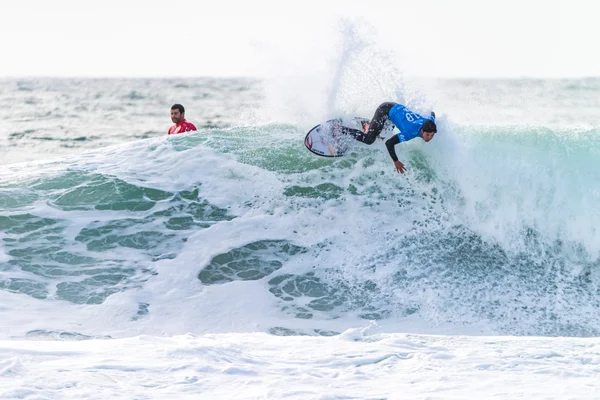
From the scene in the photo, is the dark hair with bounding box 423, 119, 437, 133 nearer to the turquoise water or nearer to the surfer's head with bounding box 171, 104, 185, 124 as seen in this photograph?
the turquoise water

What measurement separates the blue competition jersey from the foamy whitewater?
681 mm

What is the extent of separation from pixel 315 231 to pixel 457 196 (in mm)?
2020

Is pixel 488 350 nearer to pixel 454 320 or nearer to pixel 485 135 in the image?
pixel 454 320

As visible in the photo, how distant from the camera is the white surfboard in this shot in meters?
9.72

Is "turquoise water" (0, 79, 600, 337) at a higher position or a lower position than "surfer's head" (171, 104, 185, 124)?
lower

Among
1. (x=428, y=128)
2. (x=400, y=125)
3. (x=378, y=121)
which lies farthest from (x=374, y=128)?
(x=428, y=128)

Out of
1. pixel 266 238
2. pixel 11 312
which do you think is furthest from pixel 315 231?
pixel 11 312

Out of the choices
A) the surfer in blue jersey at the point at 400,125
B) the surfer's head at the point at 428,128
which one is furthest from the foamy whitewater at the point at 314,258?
the surfer's head at the point at 428,128

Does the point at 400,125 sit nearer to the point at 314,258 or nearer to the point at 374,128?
the point at 374,128

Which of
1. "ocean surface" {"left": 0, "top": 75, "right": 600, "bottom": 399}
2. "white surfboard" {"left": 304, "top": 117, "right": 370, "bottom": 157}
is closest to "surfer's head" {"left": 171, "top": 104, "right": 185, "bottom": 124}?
"ocean surface" {"left": 0, "top": 75, "right": 600, "bottom": 399}

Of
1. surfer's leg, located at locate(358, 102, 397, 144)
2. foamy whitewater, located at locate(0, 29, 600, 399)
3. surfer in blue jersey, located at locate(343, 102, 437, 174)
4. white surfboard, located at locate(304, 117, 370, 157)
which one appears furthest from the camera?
white surfboard, located at locate(304, 117, 370, 157)

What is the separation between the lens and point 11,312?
6902 mm

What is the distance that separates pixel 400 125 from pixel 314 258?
2039 millimetres

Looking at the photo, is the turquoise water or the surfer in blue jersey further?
the surfer in blue jersey
